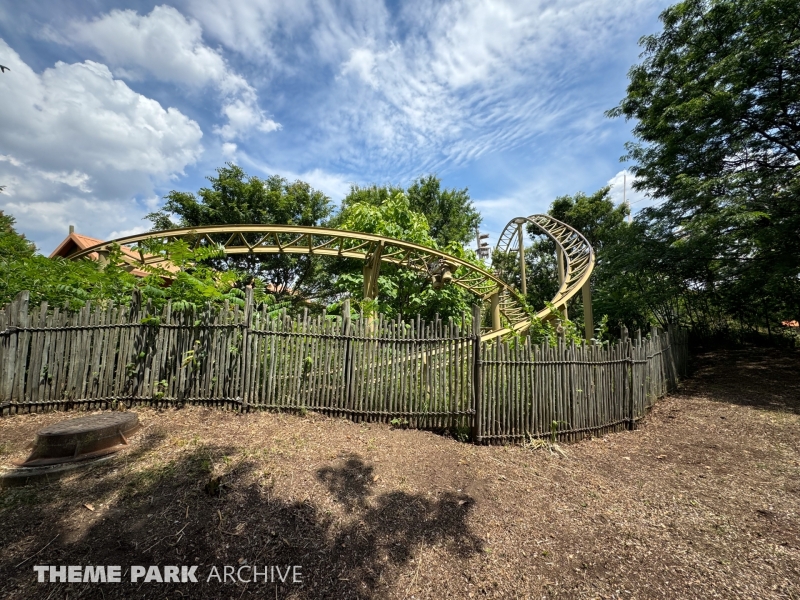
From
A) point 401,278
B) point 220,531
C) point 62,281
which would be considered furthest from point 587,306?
point 62,281

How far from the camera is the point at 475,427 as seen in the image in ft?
14.1

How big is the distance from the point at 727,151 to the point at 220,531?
13882mm

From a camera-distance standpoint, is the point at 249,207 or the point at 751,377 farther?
the point at 249,207

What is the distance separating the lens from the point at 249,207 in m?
14.7

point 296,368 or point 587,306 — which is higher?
point 587,306

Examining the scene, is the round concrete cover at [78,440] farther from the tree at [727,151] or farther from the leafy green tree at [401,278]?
the tree at [727,151]

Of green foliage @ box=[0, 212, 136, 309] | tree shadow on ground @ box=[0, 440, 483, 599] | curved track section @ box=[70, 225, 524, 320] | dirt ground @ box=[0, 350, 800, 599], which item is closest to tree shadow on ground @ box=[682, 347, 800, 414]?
dirt ground @ box=[0, 350, 800, 599]

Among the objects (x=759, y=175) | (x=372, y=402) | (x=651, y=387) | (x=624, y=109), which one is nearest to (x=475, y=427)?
(x=372, y=402)

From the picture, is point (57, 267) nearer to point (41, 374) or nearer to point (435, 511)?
point (41, 374)

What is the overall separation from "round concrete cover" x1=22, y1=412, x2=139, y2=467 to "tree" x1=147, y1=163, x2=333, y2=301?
1013cm

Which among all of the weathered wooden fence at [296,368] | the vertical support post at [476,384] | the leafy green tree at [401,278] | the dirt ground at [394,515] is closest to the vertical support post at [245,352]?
the weathered wooden fence at [296,368]

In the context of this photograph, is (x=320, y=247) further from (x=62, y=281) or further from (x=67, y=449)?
(x=67, y=449)

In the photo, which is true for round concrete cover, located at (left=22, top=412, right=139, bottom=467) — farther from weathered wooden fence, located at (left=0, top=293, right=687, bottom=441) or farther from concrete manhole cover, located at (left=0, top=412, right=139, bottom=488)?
weathered wooden fence, located at (left=0, top=293, right=687, bottom=441)

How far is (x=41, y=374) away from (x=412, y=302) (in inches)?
324
